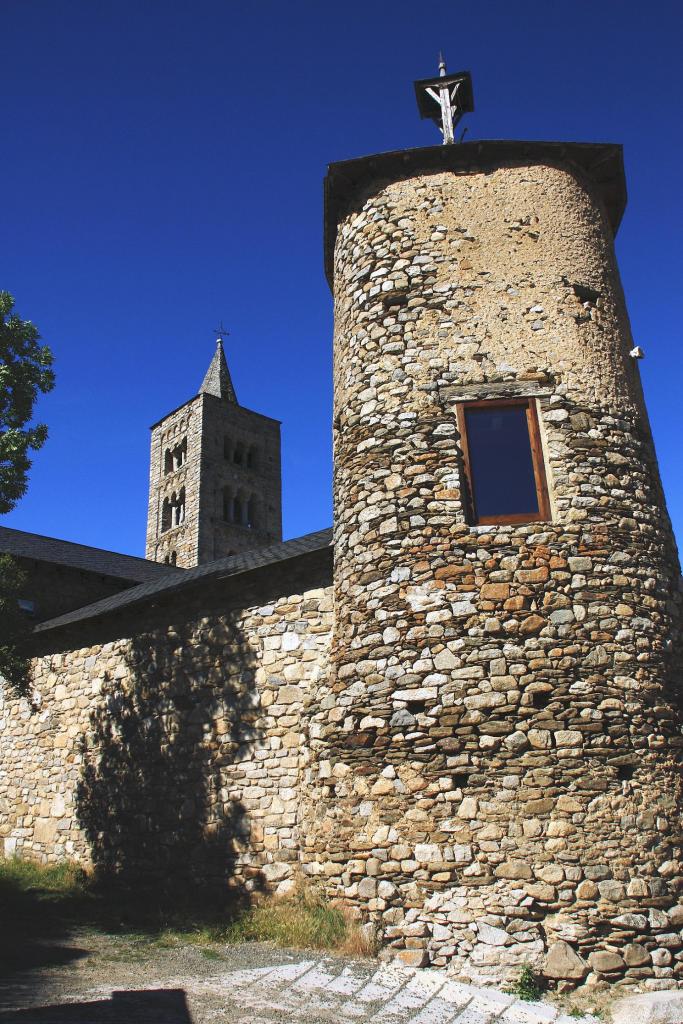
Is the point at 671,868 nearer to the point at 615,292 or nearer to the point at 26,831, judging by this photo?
the point at 615,292

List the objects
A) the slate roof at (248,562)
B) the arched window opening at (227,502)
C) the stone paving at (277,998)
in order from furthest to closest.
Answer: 1. the arched window opening at (227,502)
2. the slate roof at (248,562)
3. the stone paving at (277,998)

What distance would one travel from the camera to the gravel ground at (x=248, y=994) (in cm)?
501

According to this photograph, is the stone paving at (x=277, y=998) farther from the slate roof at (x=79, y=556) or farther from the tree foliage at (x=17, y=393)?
the slate roof at (x=79, y=556)

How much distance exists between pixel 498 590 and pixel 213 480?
120 ft

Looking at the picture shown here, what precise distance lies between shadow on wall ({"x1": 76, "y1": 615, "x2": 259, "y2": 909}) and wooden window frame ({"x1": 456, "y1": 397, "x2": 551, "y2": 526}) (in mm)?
3627

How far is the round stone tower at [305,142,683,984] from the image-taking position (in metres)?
5.80

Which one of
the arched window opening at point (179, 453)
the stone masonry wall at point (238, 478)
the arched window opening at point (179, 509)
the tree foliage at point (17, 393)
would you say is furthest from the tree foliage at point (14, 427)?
the arched window opening at point (179, 453)

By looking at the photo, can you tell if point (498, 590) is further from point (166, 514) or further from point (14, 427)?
point (166, 514)

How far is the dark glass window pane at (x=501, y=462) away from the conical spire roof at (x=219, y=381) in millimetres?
40183

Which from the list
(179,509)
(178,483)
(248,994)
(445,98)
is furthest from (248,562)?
(178,483)

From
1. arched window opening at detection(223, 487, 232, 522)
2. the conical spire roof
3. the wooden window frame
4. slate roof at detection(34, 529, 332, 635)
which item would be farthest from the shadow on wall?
the conical spire roof

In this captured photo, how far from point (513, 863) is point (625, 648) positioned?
2.05 meters

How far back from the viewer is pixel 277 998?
5.37 meters

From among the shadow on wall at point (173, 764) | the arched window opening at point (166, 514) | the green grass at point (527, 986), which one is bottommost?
the green grass at point (527, 986)
